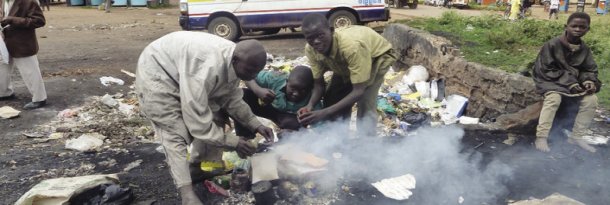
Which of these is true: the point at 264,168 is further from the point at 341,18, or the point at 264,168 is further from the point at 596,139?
the point at 341,18

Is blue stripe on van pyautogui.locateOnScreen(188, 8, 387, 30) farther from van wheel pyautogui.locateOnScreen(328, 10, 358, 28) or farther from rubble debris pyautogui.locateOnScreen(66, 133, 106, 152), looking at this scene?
rubble debris pyautogui.locateOnScreen(66, 133, 106, 152)

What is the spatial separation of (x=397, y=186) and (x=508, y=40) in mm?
5706

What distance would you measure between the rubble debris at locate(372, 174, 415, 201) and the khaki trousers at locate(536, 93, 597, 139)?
66.6 inches

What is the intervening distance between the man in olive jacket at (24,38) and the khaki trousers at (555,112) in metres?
5.70

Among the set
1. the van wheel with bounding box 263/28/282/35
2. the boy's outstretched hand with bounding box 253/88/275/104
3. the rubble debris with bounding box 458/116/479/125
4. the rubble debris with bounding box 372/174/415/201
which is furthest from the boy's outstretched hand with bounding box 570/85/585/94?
the van wheel with bounding box 263/28/282/35

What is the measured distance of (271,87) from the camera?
412cm

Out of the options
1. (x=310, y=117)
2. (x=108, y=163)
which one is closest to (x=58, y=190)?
(x=108, y=163)

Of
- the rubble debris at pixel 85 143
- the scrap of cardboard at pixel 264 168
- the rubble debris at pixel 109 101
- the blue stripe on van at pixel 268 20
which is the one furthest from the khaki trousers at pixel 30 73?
the blue stripe on van at pixel 268 20

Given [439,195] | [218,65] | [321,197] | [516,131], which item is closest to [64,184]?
[218,65]

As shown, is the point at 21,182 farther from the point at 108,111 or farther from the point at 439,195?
the point at 439,195

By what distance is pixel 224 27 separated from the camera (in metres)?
11.3

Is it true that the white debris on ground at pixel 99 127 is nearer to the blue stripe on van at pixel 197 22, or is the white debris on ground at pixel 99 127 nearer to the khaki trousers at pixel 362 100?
the khaki trousers at pixel 362 100

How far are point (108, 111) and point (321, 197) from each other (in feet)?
11.7

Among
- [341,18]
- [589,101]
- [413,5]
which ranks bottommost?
[589,101]
